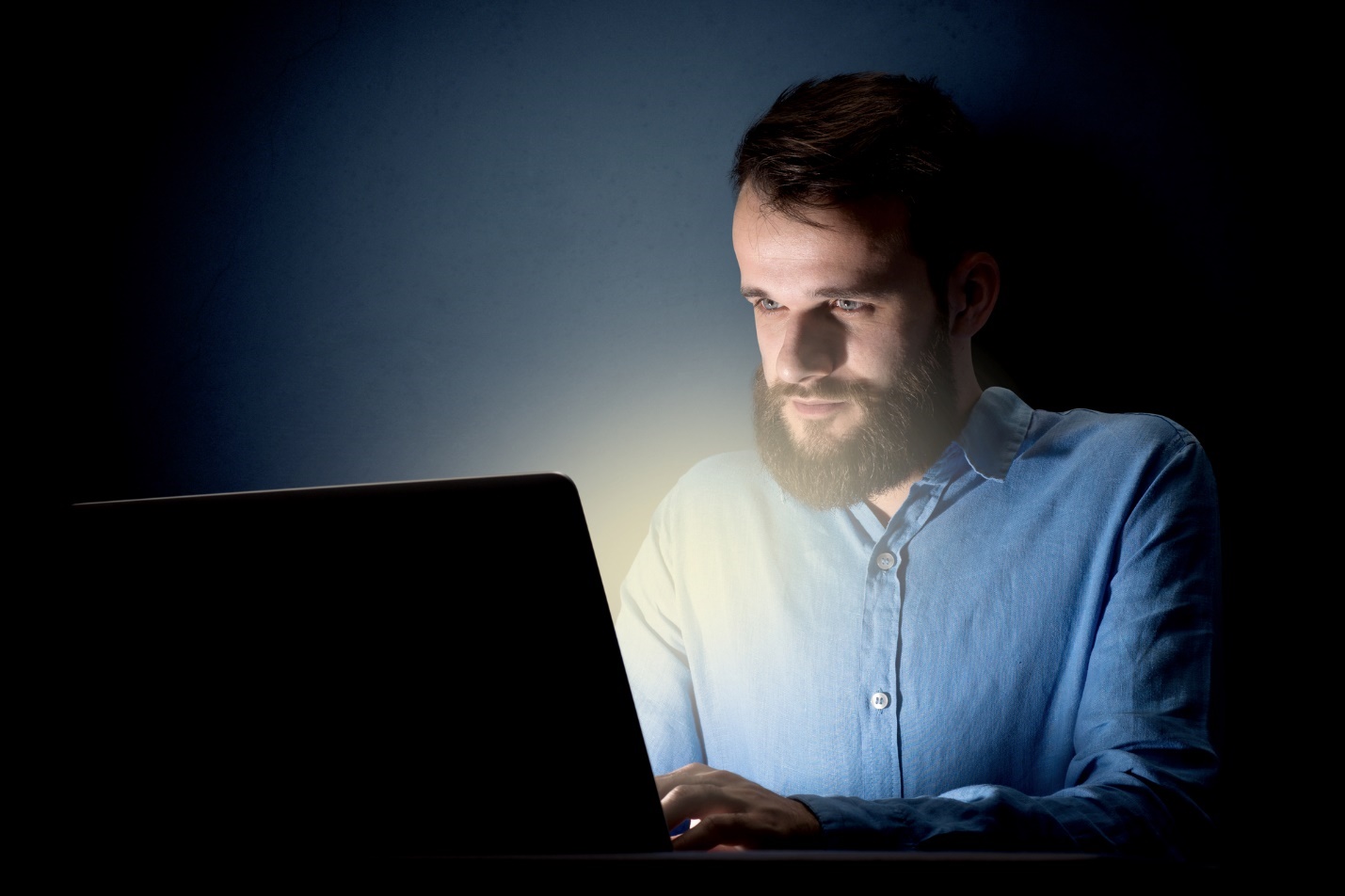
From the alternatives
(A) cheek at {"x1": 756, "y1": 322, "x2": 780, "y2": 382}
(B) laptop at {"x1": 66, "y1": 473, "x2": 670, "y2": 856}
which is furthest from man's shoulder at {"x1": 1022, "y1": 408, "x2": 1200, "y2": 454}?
(B) laptop at {"x1": 66, "y1": 473, "x2": 670, "y2": 856}

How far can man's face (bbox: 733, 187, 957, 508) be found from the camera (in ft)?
3.81

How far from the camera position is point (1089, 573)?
3.63 ft

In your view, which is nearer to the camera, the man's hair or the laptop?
the laptop

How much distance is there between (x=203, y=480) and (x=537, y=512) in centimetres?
126

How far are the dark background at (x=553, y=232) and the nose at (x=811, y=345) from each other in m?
0.18

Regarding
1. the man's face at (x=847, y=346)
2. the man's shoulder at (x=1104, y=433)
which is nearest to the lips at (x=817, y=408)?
the man's face at (x=847, y=346)

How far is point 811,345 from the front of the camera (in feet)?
3.94

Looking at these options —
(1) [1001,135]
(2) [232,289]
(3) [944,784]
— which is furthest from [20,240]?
(3) [944,784]

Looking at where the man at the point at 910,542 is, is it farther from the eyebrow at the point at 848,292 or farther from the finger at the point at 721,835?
the finger at the point at 721,835

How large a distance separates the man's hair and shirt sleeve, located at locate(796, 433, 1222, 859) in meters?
0.40

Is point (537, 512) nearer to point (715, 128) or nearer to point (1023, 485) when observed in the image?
point (1023, 485)

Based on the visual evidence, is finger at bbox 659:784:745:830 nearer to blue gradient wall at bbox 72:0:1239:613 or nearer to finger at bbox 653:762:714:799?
finger at bbox 653:762:714:799

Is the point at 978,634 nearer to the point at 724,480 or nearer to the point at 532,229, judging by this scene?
the point at 724,480

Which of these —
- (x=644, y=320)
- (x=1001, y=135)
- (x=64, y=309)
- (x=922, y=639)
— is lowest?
(x=922, y=639)
